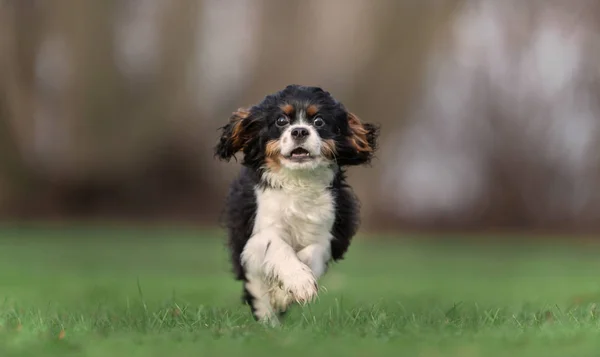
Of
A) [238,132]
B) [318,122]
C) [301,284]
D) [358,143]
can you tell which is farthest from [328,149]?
[301,284]

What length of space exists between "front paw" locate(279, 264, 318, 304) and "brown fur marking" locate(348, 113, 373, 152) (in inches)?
37.5

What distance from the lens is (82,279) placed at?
8828 mm

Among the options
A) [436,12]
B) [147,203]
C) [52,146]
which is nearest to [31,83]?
[52,146]

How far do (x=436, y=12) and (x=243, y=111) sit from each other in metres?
10.1

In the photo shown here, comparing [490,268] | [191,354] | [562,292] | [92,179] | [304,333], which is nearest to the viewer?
[191,354]

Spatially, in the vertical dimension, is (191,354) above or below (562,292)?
above

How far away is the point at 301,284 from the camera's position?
4.46 m

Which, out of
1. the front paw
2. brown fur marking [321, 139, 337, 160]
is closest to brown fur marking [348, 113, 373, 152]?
brown fur marking [321, 139, 337, 160]

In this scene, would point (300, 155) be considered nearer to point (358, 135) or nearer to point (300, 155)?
point (300, 155)

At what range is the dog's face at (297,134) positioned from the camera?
15.4ft

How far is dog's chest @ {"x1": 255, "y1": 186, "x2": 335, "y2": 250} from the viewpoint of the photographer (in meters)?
4.80

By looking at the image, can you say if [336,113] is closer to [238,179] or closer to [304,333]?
[238,179]

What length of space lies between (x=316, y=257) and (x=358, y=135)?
2.85ft

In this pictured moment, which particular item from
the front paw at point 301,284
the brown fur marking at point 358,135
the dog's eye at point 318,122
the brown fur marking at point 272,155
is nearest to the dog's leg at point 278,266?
the front paw at point 301,284
